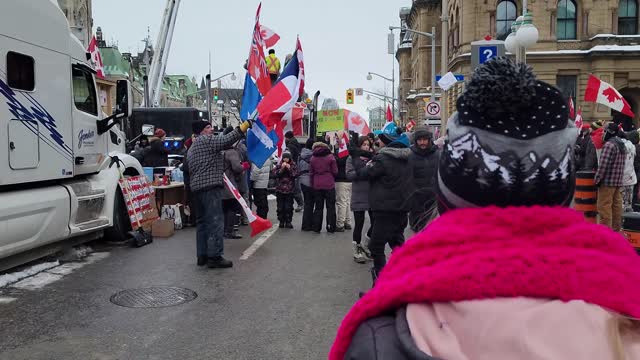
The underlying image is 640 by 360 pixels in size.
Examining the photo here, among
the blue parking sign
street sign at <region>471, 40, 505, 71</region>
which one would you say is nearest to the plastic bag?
street sign at <region>471, 40, 505, 71</region>

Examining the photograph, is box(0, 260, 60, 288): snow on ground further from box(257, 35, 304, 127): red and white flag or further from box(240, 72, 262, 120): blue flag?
box(257, 35, 304, 127): red and white flag

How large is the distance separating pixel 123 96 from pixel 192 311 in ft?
15.4

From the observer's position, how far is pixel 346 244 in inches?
406

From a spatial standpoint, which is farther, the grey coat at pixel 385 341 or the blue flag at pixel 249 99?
the blue flag at pixel 249 99

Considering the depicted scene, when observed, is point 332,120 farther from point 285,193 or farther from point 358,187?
point 358,187

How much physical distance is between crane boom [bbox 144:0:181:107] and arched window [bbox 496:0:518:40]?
27.2 metres

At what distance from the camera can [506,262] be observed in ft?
4.38

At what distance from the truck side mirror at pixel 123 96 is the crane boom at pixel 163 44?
13.9m

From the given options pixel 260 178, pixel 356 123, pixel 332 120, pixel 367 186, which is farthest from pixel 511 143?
pixel 332 120

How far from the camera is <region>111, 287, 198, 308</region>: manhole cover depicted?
6418 millimetres

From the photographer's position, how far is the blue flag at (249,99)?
8.85m

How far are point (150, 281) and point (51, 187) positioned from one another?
6.50 feet

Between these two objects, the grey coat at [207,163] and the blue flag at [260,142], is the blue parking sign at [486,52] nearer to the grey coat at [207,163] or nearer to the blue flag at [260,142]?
the blue flag at [260,142]

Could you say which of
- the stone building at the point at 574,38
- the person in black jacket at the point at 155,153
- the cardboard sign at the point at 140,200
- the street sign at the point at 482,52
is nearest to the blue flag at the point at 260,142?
the cardboard sign at the point at 140,200
